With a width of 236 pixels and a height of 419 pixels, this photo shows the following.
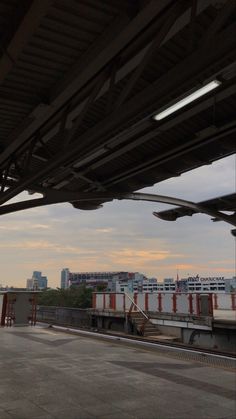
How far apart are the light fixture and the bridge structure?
0.07 ft

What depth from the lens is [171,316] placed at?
843 inches

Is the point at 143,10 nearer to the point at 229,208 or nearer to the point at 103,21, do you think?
the point at 103,21

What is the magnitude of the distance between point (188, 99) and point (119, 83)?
119cm

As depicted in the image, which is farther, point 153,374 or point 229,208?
point 229,208

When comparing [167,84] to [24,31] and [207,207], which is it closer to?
[24,31]

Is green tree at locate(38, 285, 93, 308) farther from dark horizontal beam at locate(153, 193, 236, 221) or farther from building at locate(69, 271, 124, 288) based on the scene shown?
dark horizontal beam at locate(153, 193, 236, 221)

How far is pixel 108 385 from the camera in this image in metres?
7.70

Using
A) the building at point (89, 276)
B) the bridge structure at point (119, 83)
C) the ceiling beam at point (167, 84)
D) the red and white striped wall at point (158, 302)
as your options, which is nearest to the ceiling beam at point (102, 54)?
the bridge structure at point (119, 83)

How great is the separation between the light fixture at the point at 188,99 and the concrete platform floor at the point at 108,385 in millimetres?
4982

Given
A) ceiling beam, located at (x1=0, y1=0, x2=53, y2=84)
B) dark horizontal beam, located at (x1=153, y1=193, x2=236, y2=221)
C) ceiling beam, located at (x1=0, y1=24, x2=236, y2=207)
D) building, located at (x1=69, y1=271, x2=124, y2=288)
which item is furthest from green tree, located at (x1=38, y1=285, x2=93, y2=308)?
ceiling beam, located at (x1=0, y1=0, x2=53, y2=84)

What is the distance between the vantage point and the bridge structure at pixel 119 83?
4426 millimetres

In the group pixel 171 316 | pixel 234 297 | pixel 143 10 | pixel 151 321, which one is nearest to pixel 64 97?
pixel 143 10

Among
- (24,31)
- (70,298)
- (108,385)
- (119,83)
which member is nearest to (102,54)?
(24,31)

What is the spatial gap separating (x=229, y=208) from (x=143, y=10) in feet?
35.2
